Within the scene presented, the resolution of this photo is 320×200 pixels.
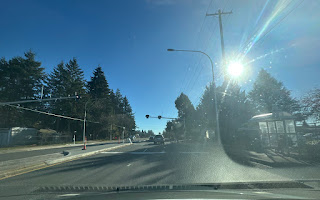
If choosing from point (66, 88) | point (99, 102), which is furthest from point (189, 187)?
point (99, 102)

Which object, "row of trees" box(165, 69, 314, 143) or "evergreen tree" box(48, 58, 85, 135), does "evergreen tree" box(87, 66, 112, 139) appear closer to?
"evergreen tree" box(48, 58, 85, 135)

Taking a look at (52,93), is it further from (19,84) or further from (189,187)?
(189,187)

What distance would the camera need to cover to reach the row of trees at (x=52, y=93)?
45.6 metres

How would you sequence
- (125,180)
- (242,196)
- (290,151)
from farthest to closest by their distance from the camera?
(290,151), (125,180), (242,196)

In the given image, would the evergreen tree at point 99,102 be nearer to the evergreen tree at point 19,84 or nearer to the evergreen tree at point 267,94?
the evergreen tree at point 19,84

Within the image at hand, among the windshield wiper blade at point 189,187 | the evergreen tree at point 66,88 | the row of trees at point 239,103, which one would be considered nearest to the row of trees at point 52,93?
the evergreen tree at point 66,88

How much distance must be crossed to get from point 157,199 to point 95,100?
6396 cm

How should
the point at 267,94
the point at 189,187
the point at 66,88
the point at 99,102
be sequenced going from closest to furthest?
the point at 189,187 < the point at 267,94 < the point at 66,88 < the point at 99,102

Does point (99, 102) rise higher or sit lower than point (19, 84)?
lower

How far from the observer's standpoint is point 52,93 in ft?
176

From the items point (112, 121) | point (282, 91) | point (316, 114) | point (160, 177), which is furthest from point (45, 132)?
point (282, 91)

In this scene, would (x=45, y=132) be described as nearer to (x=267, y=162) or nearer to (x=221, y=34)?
(x=221, y=34)

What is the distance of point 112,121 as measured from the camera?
62.6 metres

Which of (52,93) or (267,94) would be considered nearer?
(267,94)
